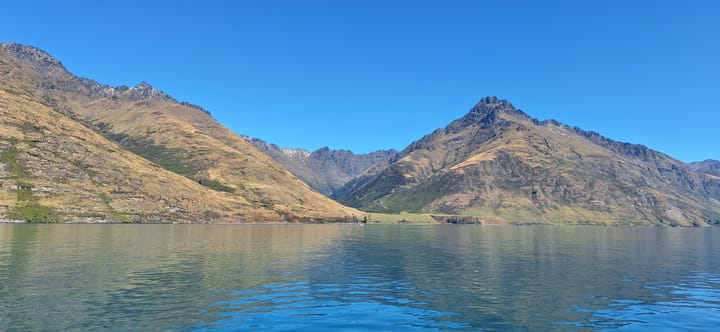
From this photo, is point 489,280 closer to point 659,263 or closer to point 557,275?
point 557,275

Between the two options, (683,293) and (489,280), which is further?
(489,280)

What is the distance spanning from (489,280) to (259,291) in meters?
31.4

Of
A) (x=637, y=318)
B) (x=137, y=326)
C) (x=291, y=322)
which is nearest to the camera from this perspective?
(x=137, y=326)

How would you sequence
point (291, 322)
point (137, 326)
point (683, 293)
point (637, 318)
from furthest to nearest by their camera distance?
point (683, 293), point (637, 318), point (291, 322), point (137, 326)

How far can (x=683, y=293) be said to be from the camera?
5569 cm

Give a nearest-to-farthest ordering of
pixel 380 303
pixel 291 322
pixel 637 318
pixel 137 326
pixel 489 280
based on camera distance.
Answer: pixel 137 326, pixel 291 322, pixel 637 318, pixel 380 303, pixel 489 280

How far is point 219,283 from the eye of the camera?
5656 centimetres

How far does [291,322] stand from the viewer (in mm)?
37312

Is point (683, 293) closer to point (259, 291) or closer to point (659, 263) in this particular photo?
point (659, 263)

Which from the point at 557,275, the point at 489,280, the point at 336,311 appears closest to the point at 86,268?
the point at 336,311

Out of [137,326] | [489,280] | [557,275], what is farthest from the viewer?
[557,275]

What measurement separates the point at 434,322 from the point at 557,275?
38.4m

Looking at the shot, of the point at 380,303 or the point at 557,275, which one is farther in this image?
the point at 557,275

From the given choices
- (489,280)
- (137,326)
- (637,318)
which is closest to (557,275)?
(489,280)
